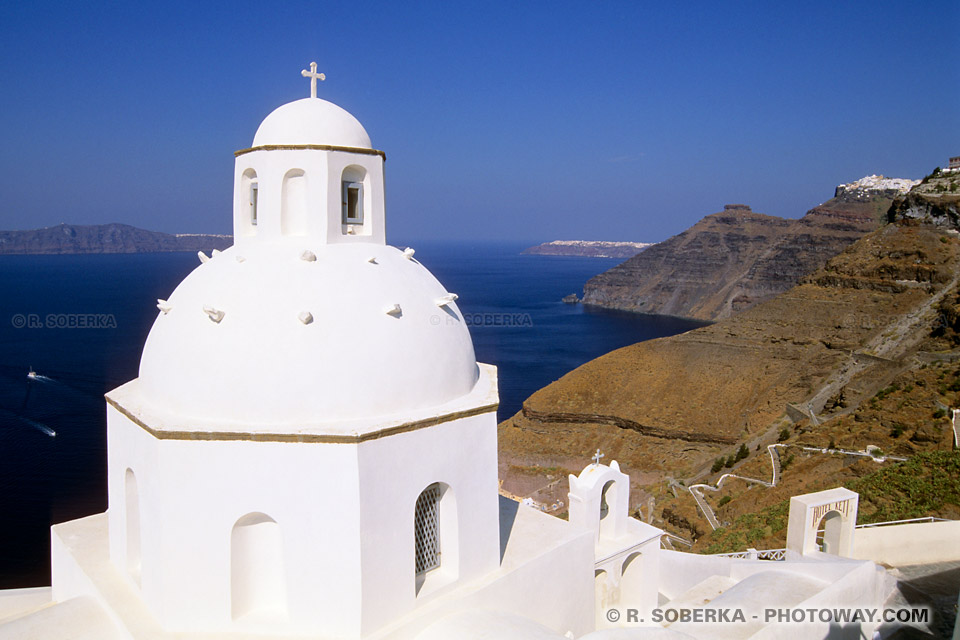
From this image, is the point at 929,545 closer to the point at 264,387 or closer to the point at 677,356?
the point at 264,387

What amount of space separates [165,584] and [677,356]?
37276 mm

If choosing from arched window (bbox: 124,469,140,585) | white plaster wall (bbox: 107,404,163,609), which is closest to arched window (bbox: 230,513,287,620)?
white plaster wall (bbox: 107,404,163,609)

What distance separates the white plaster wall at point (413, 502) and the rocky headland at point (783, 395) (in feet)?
38.1

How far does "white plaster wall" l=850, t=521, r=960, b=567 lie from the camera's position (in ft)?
34.9

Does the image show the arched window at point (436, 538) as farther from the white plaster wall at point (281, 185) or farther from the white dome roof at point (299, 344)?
the white plaster wall at point (281, 185)

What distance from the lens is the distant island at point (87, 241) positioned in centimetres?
17962

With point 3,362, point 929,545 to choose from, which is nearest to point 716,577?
point 929,545

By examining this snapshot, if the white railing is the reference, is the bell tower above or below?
above

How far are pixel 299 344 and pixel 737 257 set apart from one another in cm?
9662

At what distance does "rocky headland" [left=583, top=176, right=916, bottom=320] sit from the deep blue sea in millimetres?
6221

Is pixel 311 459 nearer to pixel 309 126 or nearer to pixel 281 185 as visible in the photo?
pixel 281 185

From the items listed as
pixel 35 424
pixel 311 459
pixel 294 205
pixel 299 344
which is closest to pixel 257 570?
pixel 311 459

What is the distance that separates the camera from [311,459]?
6.14 m

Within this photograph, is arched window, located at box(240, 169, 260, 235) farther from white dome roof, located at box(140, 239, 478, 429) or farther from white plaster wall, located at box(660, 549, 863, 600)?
white plaster wall, located at box(660, 549, 863, 600)
